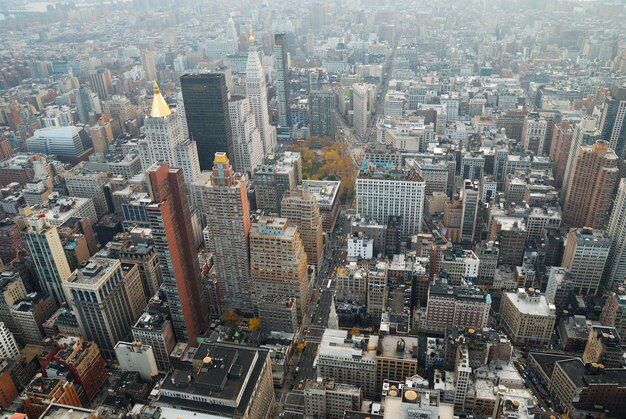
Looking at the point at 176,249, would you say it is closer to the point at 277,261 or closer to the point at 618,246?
the point at 277,261

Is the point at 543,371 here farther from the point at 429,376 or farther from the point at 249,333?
the point at 249,333

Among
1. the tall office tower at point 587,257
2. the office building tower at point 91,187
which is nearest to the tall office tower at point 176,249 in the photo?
the office building tower at point 91,187

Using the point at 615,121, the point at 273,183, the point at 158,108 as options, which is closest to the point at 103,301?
the point at 158,108

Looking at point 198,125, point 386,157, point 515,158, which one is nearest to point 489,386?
point 386,157

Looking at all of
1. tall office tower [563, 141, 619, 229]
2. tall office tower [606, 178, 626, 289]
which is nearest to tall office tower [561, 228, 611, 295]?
tall office tower [606, 178, 626, 289]

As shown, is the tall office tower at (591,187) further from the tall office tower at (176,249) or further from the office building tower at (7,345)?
the office building tower at (7,345)

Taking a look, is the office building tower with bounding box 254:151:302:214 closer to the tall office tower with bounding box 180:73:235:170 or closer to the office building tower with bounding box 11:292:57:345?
the tall office tower with bounding box 180:73:235:170
